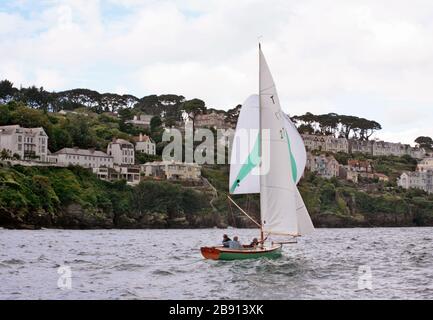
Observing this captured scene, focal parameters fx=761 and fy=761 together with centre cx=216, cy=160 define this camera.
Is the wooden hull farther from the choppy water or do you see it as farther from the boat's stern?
the choppy water

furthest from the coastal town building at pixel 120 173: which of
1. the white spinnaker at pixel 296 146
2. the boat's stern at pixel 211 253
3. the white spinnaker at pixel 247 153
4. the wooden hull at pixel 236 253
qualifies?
the wooden hull at pixel 236 253

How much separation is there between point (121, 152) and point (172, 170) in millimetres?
11381

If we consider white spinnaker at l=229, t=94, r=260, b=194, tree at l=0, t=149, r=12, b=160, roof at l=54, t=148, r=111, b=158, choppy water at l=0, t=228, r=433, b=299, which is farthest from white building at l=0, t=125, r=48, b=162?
white spinnaker at l=229, t=94, r=260, b=194

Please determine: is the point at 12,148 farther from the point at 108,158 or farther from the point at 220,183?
the point at 220,183

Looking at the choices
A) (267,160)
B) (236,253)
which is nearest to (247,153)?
(267,160)

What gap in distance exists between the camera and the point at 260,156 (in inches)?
1665

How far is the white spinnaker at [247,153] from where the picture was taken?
4231cm

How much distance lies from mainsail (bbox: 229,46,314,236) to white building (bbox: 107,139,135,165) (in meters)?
116

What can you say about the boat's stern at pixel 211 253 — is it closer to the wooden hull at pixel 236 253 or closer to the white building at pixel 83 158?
the wooden hull at pixel 236 253

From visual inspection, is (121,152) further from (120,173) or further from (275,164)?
(275,164)

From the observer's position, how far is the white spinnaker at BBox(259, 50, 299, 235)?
41938 mm

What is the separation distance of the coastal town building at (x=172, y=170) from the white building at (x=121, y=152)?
3871mm
